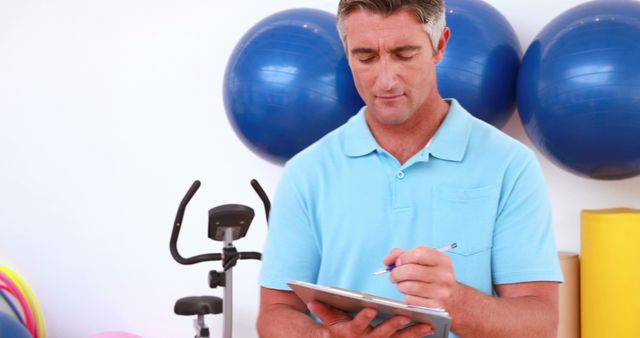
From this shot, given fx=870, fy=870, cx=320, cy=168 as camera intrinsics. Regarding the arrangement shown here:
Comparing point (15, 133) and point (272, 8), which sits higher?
point (272, 8)

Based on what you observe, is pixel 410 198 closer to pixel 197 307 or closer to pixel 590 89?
pixel 590 89

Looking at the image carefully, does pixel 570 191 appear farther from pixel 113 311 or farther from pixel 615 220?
pixel 113 311

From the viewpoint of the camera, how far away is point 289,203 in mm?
1577

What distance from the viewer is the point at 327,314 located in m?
1.43

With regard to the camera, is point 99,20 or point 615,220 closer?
point 615,220

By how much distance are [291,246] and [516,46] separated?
4.97 ft

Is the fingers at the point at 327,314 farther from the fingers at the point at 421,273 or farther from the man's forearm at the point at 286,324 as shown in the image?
the fingers at the point at 421,273

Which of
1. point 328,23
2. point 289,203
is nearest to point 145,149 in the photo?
point 328,23

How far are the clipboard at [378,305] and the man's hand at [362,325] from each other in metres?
0.01

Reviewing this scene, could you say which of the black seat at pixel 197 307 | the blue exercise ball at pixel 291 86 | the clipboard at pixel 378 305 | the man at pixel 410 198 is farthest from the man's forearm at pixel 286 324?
the black seat at pixel 197 307

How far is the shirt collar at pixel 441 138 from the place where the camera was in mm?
1506

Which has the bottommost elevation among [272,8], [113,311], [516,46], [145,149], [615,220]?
[113,311]

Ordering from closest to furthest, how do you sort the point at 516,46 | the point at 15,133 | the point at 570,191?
the point at 516,46 → the point at 570,191 → the point at 15,133

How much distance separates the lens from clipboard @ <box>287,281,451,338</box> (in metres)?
1.23
